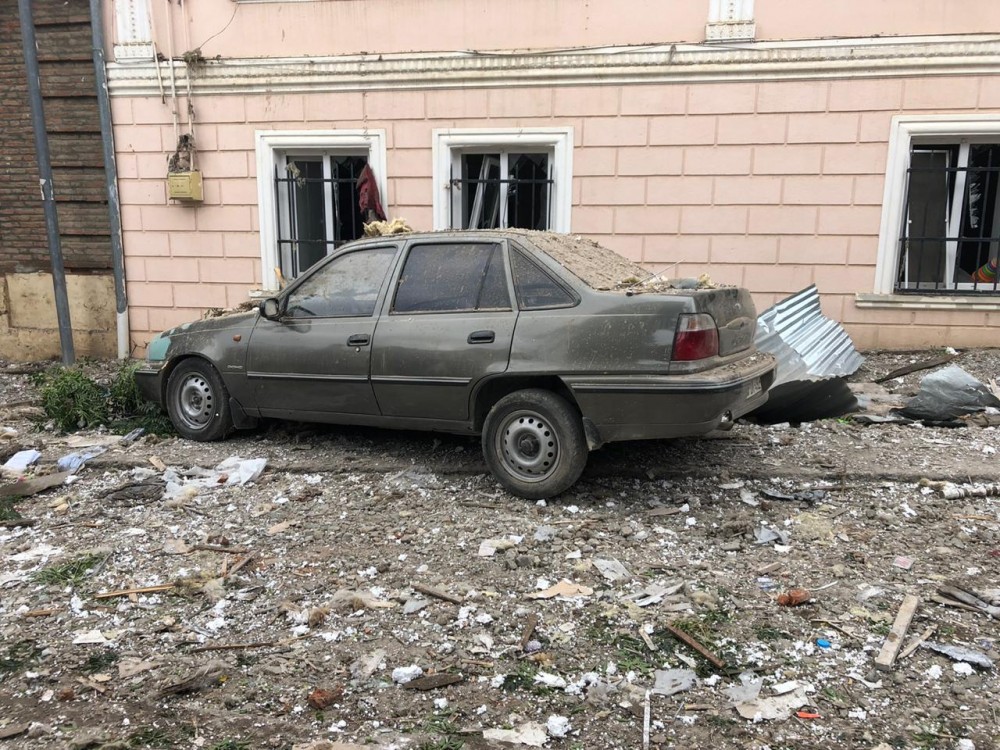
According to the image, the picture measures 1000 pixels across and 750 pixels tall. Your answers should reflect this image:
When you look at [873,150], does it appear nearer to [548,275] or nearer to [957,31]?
[957,31]

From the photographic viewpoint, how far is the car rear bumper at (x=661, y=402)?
4043 millimetres

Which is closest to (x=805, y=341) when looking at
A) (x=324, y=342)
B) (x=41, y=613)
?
(x=324, y=342)

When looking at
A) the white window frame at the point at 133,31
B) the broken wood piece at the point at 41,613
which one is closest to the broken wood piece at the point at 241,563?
the broken wood piece at the point at 41,613

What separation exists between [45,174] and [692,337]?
310 inches

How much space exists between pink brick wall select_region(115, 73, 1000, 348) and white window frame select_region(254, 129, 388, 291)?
0.34 ft

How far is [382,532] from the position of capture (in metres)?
4.16

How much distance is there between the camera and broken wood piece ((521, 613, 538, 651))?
3066 millimetres

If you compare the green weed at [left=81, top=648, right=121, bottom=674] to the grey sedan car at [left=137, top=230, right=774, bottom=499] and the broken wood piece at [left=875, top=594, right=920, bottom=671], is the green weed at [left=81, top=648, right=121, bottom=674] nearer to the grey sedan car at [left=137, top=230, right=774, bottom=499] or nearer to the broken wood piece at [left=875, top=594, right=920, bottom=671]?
the grey sedan car at [left=137, top=230, right=774, bottom=499]

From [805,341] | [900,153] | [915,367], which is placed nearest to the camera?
[805,341]

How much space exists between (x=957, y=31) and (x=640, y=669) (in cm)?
750

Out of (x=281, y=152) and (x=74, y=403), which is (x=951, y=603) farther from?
(x=281, y=152)

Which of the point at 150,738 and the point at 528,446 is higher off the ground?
the point at 528,446

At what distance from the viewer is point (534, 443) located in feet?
14.6

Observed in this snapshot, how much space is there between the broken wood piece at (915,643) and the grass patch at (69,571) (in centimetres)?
368
